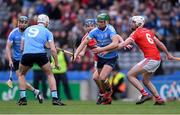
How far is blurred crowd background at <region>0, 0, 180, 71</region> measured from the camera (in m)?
31.2

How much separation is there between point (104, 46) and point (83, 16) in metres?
11.8

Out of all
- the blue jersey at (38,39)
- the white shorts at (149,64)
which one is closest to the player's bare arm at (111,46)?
the white shorts at (149,64)

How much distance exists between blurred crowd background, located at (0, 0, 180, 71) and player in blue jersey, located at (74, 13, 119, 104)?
8.74 metres

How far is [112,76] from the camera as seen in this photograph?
28922mm

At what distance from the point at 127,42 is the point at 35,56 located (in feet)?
8.03

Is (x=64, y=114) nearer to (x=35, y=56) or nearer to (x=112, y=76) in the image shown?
(x=35, y=56)

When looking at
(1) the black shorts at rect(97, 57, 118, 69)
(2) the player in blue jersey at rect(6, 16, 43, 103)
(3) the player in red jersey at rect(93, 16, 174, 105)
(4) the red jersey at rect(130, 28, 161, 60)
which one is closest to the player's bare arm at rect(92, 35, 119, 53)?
(3) the player in red jersey at rect(93, 16, 174, 105)

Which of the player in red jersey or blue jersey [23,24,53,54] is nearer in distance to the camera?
blue jersey [23,24,53,54]

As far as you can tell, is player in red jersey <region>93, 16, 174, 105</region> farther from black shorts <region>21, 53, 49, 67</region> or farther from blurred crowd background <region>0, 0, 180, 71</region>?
blurred crowd background <region>0, 0, 180, 71</region>

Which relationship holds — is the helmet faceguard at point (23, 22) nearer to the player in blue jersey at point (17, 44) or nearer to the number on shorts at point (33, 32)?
the player in blue jersey at point (17, 44)

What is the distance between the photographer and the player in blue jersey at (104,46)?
21344 millimetres

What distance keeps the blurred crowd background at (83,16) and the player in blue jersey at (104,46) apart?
874 centimetres

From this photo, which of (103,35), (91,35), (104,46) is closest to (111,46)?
(104,46)

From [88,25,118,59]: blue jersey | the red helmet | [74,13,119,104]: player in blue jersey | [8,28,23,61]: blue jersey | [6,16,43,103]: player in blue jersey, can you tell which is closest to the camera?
[74,13,119,104]: player in blue jersey
